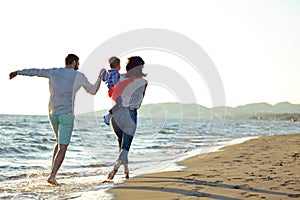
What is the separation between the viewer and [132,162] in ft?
33.3

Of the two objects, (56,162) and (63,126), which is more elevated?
(63,126)

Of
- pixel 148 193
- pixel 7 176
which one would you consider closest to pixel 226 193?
pixel 148 193

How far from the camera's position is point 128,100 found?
6387 mm

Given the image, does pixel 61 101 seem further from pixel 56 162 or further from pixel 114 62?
pixel 114 62

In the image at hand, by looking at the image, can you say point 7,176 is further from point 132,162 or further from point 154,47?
point 154,47

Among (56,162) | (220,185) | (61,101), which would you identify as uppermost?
(61,101)

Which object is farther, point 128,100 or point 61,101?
point 128,100

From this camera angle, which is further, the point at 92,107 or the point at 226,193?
the point at 92,107

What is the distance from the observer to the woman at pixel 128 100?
638 centimetres

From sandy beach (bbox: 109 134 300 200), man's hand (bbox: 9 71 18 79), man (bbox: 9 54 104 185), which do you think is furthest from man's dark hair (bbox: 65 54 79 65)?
sandy beach (bbox: 109 134 300 200)

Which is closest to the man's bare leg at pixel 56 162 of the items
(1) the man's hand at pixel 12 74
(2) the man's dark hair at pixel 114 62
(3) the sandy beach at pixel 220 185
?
(3) the sandy beach at pixel 220 185

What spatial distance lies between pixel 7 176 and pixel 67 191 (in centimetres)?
244

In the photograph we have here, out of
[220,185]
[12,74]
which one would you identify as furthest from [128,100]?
[220,185]

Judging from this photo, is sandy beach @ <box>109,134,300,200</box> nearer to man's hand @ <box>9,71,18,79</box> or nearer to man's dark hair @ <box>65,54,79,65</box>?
man's dark hair @ <box>65,54,79,65</box>
